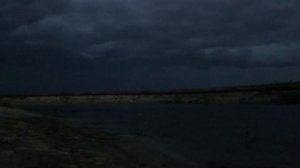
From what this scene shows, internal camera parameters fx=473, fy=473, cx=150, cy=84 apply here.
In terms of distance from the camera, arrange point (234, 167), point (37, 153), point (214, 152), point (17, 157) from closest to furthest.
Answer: point (17, 157), point (37, 153), point (234, 167), point (214, 152)

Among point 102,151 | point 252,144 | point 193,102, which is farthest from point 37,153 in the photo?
point 193,102

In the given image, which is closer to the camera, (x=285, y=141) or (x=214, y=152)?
(x=214, y=152)

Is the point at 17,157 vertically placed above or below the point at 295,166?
above

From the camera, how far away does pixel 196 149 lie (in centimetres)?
3459

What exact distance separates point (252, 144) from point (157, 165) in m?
15.4

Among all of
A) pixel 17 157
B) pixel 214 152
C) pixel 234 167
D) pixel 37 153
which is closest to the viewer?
pixel 17 157

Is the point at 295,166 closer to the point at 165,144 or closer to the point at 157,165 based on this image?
the point at 157,165

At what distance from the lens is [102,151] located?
27906 mm

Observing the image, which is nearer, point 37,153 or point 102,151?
point 37,153

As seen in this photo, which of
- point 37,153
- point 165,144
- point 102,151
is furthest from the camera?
point 165,144

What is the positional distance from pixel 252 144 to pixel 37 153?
65.2ft

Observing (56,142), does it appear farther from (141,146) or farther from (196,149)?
(196,149)

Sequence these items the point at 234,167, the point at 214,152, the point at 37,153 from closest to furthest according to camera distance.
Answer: the point at 37,153, the point at 234,167, the point at 214,152

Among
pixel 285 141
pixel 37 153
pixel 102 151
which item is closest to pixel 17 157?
pixel 37 153
